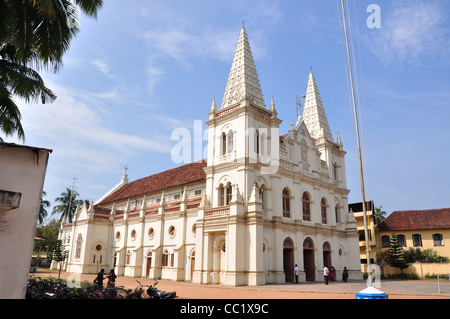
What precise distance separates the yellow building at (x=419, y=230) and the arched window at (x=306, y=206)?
58.1 feet

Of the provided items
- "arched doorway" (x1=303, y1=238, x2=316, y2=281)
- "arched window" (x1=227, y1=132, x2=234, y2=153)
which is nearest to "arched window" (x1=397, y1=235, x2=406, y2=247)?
"arched doorway" (x1=303, y1=238, x2=316, y2=281)

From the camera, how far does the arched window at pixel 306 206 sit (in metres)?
30.2

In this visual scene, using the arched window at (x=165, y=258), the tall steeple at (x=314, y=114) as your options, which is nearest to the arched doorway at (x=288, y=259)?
the arched window at (x=165, y=258)

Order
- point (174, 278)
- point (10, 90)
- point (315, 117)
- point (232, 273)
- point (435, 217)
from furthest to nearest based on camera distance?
point (435, 217), point (315, 117), point (174, 278), point (232, 273), point (10, 90)

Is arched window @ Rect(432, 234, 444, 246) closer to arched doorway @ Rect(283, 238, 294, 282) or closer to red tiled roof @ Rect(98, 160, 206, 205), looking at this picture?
arched doorway @ Rect(283, 238, 294, 282)

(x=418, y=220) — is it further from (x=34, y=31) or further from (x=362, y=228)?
(x=34, y=31)

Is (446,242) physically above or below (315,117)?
below

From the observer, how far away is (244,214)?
80.5 ft

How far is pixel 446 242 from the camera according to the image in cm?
3822

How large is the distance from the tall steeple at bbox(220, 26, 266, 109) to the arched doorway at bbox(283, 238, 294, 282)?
1135cm

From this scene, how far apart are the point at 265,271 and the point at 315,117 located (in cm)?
1896

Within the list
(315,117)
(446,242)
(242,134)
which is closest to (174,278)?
(242,134)
